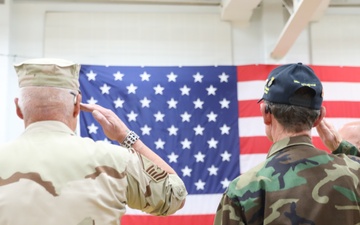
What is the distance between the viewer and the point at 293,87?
5.07 feet

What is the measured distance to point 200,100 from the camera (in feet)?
18.6

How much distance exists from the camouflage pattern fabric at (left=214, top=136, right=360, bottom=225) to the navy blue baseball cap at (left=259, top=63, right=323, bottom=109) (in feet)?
0.45

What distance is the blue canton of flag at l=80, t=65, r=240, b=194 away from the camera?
217 inches

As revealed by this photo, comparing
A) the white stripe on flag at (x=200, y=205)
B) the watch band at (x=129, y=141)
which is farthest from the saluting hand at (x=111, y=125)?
the white stripe on flag at (x=200, y=205)

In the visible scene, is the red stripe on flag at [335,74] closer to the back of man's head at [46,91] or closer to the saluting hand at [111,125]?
the saluting hand at [111,125]

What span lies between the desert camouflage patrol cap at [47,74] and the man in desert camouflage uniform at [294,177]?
0.56 metres

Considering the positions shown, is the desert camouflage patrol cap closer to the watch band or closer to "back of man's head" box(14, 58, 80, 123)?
"back of man's head" box(14, 58, 80, 123)

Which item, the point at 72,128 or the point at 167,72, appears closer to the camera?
the point at 72,128

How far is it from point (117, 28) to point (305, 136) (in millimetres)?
4727

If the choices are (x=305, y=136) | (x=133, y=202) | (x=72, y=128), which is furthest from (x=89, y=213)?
(x=305, y=136)

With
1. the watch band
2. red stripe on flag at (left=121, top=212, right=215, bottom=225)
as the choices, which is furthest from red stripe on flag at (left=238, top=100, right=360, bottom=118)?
the watch band

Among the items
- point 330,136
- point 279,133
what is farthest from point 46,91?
point 330,136

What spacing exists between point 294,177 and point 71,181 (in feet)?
1.98

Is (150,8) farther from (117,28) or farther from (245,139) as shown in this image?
(245,139)
